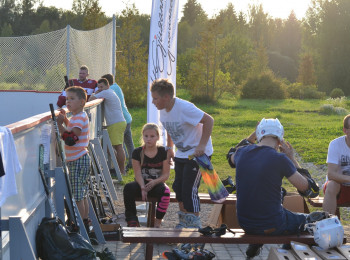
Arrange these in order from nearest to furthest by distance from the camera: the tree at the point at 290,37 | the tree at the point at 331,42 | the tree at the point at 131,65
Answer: the tree at the point at 131,65 → the tree at the point at 331,42 → the tree at the point at 290,37

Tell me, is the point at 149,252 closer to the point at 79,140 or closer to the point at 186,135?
the point at 186,135

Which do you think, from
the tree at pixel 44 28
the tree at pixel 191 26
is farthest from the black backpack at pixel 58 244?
the tree at pixel 191 26

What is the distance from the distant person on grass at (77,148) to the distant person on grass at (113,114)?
16.6 ft

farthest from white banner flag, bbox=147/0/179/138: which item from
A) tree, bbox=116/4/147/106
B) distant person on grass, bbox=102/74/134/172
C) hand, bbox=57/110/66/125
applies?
tree, bbox=116/4/147/106

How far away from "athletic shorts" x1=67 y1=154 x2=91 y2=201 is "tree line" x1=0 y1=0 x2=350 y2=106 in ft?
86.0

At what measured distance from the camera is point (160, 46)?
336 inches

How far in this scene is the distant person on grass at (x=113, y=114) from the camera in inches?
474

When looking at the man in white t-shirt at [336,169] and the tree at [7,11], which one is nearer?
the man in white t-shirt at [336,169]

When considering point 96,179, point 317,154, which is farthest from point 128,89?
point 96,179

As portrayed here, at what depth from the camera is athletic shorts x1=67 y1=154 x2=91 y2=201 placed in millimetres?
6688

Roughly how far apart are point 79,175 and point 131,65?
27.1 metres

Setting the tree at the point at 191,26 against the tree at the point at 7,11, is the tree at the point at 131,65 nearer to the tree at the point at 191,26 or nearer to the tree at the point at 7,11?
the tree at the point at 191,26

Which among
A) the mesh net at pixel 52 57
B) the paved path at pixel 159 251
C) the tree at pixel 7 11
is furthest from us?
the tree at pixel 7 11

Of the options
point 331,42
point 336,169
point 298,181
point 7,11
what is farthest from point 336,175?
point 7,11
